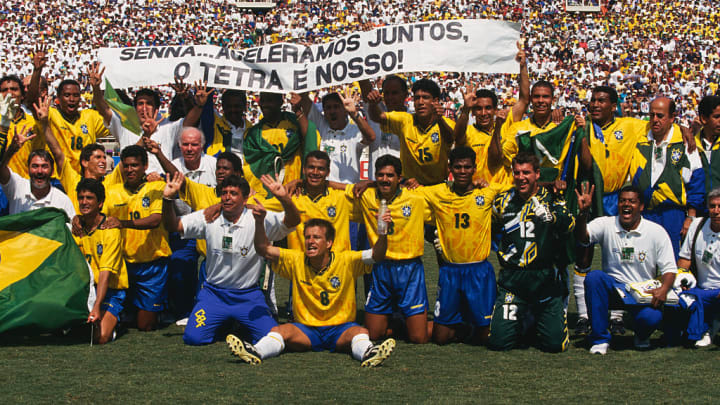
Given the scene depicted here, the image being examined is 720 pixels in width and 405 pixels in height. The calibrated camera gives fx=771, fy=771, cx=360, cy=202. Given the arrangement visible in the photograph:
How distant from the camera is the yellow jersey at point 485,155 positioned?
7.22 m

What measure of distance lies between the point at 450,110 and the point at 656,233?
19018 millimetres

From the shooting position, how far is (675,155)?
7.00m

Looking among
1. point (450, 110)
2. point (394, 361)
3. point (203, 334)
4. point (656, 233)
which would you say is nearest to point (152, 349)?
point (203, 334)

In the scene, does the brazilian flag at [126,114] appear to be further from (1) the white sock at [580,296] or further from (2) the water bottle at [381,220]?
(1) the white sock at [580,296]

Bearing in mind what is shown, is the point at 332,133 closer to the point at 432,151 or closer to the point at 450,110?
the point at 432,151

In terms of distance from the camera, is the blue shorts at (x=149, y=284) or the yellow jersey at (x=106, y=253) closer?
the yellow jersey at (x=106, y=253)

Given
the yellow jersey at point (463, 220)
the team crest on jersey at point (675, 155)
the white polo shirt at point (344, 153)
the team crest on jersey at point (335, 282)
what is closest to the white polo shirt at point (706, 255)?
the team crest on jersey at point (675, 155)

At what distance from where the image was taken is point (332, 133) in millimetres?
7688

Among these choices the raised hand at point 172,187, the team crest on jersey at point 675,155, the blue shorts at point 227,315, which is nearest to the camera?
the raised hand at point 172,187

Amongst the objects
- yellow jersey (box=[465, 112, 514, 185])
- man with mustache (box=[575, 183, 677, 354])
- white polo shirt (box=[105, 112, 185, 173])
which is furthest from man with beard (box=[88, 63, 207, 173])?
man with mustache (box=[575, 183, 677, 354])

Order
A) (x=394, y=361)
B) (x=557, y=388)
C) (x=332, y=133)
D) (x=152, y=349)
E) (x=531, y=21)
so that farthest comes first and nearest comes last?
(x=531, y=21) < (x=332, y=133) < (x=152, y=349) < (x=394, y=361) < (x=557, y=388)

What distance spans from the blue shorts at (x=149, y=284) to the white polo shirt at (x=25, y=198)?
2.55 feet

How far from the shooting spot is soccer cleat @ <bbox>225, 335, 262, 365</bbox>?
5434mm

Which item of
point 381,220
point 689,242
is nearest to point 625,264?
point 689,242
